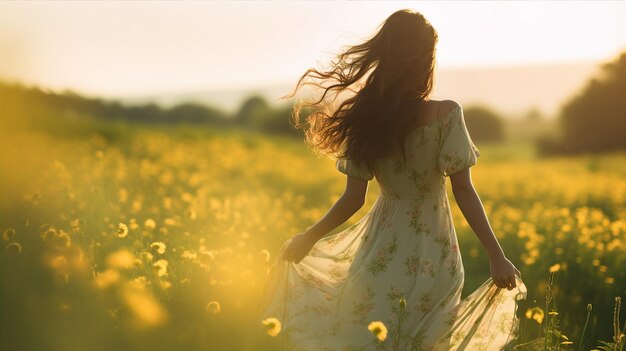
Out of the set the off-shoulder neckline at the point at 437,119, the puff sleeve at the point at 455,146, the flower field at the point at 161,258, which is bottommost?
the flower field at the point at 161,258

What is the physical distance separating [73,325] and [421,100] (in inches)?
70.9

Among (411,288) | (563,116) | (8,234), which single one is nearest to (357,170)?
(411,288)

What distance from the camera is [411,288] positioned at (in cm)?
299

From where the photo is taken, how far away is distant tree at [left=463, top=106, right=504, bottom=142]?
3075cm

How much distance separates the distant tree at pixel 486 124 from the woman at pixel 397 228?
28.6m

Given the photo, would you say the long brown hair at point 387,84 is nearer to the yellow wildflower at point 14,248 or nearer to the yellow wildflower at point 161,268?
the yellow wildflower at point 161,268

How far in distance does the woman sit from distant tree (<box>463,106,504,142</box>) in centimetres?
2858

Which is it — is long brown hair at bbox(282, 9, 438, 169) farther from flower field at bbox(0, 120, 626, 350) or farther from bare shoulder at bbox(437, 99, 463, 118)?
flower field at bbox(0, 120, 626, 350)

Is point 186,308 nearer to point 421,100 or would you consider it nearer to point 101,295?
point 101,295

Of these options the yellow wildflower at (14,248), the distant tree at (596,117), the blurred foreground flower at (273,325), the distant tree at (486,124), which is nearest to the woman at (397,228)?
the blurred foreground flower at (273,325)

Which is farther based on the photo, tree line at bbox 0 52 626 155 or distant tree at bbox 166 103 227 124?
distant tree at bbox 166 103 227 124

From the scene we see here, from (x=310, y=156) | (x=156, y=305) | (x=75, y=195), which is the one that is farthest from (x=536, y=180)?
(x=156, y=305)

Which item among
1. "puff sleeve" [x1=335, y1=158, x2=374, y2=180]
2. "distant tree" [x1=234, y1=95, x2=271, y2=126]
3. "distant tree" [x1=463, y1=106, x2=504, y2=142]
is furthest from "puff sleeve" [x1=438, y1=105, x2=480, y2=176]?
"distant tree" [x1=463, y1=106, x2=504, y2=142]

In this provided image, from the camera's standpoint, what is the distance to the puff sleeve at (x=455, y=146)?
2762mm
